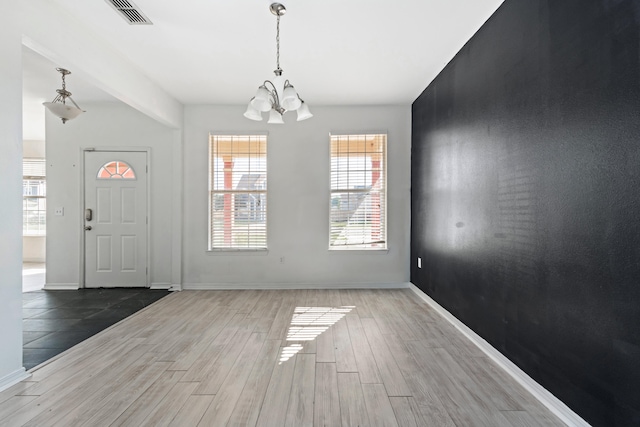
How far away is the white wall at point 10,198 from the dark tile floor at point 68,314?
43 centimetres

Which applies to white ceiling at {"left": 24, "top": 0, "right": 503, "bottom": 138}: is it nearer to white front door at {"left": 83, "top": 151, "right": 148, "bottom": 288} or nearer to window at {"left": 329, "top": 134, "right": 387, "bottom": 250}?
window at {"left": 329, "top": 134, "right": 387, "bottom": 250}

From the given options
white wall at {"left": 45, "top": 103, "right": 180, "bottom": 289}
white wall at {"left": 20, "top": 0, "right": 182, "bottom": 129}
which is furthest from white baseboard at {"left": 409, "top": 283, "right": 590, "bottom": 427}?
white wall at {"left": 20, "top": 0, "right": 182, "bottom": 129}

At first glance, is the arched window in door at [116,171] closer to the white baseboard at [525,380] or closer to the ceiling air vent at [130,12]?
the ceiling air vent at [130,12]

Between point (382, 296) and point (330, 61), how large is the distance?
10.2 feet

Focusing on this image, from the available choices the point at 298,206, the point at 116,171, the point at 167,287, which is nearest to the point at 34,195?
the point at 116,171

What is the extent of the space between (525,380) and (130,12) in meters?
4.09

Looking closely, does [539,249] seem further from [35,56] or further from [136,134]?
[136,134]

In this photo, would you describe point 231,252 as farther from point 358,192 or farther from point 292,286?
point 358,192

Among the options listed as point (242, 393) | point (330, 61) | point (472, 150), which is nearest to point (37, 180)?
point (330, 61)

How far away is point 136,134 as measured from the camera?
5270mm

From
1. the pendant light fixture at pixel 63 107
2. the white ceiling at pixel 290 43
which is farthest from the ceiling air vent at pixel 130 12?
the pendant light fixture at pixel 63 107

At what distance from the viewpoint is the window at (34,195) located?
7.34 metres

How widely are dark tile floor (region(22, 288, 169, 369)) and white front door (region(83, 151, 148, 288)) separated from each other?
282mm

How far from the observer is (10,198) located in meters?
2.32
